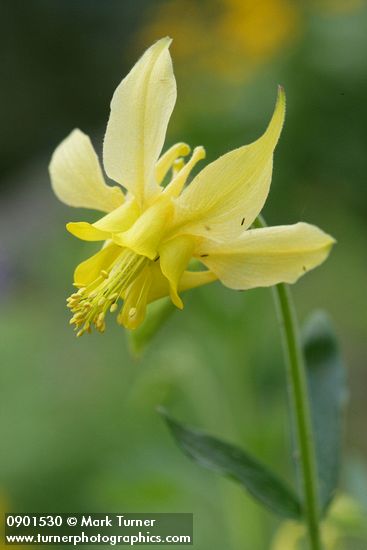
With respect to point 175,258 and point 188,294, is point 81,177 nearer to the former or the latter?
point 175,258

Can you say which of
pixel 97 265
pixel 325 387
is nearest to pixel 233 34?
pixel 325 387

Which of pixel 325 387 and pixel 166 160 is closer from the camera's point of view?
pixel 166 160

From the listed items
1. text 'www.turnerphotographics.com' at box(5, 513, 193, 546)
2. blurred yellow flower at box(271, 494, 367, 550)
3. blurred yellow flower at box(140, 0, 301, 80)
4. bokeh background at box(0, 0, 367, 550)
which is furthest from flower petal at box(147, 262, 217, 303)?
blurred yellow flower at box(140, 0, 301, 80)

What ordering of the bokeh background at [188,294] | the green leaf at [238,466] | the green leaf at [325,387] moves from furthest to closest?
1. the bokeh background at [188,294]
2. the green leaf at [325,387]
3. the green leaf at [238,466]

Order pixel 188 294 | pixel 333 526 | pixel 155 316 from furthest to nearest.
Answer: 1. pixel 188 294
2. pixel 333 526
3. pixel 155 316

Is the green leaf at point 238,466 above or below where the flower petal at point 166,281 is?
below

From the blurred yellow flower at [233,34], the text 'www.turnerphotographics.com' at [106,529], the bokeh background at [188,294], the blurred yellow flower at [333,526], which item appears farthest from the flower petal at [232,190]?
the blurred yellow flower at [233,34]

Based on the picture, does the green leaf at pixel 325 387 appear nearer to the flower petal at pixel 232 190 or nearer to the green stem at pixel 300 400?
the green stem at pixel 300 400
